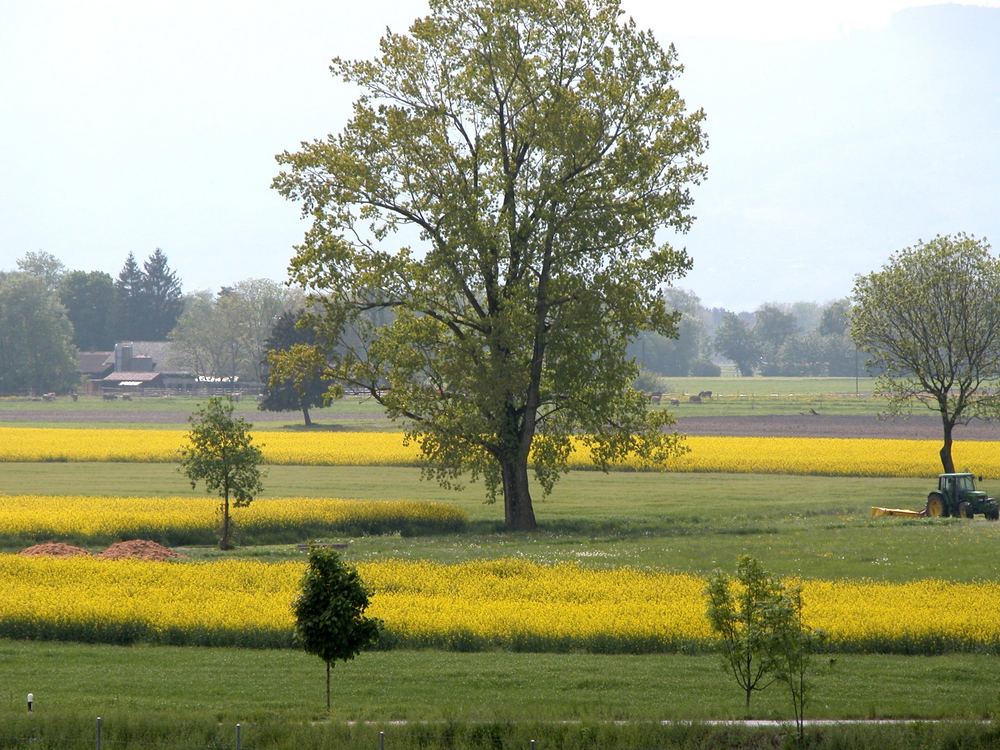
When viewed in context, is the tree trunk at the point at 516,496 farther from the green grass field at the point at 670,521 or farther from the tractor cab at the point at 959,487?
the tractor cab at the point at 959,487

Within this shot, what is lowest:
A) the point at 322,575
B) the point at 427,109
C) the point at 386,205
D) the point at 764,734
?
the point at 764,734

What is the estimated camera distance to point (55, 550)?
4312cm

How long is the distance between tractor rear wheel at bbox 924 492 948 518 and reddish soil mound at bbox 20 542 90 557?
3316 cm

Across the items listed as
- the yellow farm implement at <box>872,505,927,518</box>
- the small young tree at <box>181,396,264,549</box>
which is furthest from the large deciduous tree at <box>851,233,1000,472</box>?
the small young tree at <box>181,396,264,549</box>

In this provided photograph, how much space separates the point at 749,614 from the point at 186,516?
34.0 m

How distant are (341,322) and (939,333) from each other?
29.3 meters

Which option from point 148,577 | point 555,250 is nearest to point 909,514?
point 555,250

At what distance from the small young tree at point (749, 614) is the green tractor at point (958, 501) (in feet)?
117

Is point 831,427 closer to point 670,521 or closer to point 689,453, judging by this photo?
point 689,453

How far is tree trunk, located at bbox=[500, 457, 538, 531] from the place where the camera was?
55.0 m

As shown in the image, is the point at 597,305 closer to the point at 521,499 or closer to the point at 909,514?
the point at 521,499

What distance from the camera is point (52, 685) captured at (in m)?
25.0

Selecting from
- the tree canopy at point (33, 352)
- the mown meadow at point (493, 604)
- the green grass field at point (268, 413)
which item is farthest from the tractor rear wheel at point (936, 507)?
the tree canopy at point (33, 352)

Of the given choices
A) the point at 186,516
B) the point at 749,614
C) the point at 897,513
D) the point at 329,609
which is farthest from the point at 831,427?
the point at 329,609
